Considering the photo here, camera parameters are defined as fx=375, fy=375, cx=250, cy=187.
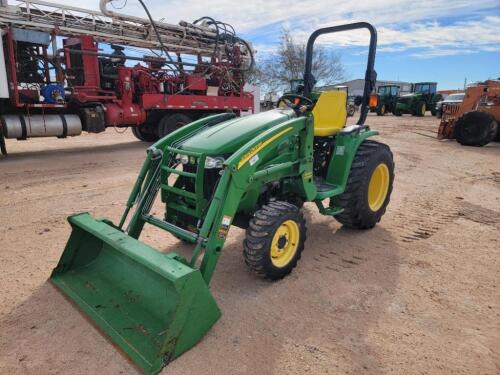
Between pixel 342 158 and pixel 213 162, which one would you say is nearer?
pixel 213 162

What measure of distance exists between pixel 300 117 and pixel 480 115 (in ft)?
31.3

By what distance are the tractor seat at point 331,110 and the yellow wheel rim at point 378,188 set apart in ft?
2.36

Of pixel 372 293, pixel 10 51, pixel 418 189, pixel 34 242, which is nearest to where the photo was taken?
pixel 372 293

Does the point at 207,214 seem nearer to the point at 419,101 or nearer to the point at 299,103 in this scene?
the point at 299,103

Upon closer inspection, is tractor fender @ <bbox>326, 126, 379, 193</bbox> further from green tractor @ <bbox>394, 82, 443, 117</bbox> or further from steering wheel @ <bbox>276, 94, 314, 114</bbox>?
green tractor @ <bbox>394, 82, 443, 117</bbox>

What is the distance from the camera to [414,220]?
178 inches

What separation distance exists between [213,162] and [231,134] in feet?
1.20

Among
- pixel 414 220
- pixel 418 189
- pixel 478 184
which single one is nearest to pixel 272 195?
pixel 414 220

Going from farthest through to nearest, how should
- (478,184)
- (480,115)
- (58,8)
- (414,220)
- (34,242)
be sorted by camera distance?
(480,115) → (58,8) → (478,184) → (414,220) → (34,242)

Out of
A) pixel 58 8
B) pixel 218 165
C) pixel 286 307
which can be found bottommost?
pixel 286 307

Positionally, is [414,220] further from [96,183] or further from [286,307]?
[96,183]

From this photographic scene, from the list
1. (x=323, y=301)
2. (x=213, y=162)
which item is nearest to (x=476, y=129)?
(x=323, y=301)

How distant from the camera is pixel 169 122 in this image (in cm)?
1024

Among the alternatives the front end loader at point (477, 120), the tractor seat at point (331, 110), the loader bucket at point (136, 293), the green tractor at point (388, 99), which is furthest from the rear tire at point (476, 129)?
the green tractor at point (388, 99)
